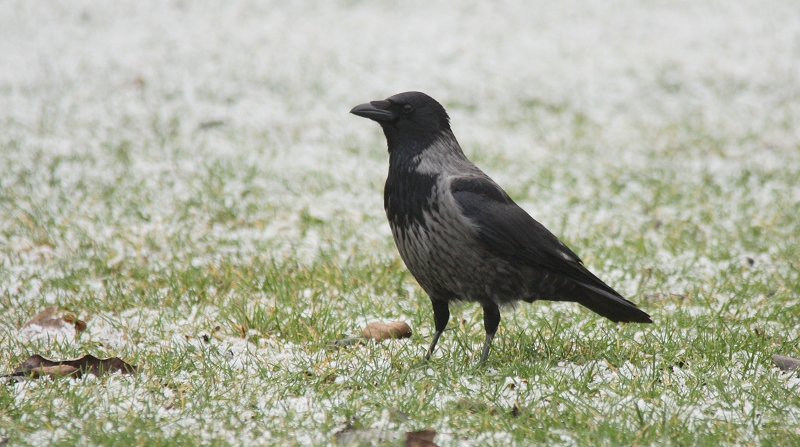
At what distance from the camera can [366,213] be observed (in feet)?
20.9

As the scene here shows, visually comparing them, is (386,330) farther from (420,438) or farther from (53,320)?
(53,320)

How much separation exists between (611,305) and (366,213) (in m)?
2.96

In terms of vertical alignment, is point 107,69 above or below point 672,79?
below

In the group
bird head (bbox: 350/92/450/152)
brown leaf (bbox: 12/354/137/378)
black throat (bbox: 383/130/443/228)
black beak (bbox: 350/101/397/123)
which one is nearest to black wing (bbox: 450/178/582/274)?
black throat (bbox: 383/130/443/228)

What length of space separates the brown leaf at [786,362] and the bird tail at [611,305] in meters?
0.58

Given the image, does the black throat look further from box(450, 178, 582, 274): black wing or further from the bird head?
box(450, 178, 582, 274): black wing

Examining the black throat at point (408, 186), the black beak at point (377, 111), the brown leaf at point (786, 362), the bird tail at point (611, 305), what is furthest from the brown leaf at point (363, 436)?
the brown leaf at point (786, 362)

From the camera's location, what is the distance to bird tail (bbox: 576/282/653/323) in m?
3.70

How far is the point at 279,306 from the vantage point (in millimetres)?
4418

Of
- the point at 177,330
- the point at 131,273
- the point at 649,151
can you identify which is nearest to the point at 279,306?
the point at 177,330

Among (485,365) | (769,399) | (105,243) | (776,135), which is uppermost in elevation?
(776,135)

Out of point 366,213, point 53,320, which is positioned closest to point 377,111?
point 53,320

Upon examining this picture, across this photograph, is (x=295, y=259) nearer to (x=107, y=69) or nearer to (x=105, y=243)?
(x=105, y=243)

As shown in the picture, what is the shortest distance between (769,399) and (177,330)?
2.81 meters
